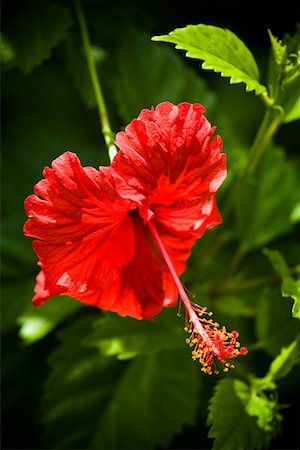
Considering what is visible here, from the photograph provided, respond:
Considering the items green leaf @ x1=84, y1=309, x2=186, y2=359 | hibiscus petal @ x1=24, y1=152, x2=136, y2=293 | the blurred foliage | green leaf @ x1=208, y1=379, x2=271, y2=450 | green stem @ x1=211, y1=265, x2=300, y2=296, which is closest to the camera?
hibiscus petal @ x1=24, y1=152, x2=136, y2=293

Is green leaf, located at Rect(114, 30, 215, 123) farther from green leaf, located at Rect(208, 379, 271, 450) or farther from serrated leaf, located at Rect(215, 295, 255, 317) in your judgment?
green leaf, located at Rect(208, 379, 271, 450)

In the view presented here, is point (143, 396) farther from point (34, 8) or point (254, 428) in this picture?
point (34, 8)

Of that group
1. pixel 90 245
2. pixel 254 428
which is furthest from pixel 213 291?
pixel 90 245

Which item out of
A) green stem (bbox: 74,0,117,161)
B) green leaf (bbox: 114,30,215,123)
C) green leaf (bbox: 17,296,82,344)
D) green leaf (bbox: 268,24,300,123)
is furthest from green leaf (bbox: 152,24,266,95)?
green leaf (bbox: 17,296,82,344)

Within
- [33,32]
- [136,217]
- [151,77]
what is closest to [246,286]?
[136,217]

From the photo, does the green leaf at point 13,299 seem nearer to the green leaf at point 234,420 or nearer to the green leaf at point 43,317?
the green leaf at point 43,317

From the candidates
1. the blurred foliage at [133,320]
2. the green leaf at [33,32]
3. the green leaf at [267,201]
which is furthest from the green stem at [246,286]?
the green leaf at [33,32]

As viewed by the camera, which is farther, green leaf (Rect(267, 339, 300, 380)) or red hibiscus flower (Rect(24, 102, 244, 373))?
green leaf (Rect(267, 339, 300, 380))
